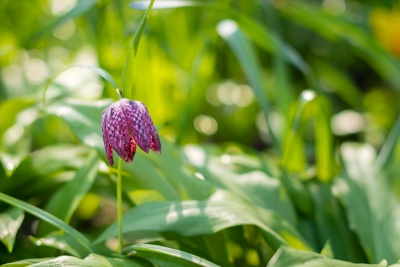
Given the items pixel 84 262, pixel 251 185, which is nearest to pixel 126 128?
pixel 84 262

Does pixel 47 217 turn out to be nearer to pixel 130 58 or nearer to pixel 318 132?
pixel 130 58

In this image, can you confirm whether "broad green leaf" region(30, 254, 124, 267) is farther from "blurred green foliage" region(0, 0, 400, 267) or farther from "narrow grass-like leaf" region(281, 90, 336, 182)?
"narrow grass-like leaf" region(281, 90, 336, 182)

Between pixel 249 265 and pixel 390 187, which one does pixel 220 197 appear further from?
pixel 390 187

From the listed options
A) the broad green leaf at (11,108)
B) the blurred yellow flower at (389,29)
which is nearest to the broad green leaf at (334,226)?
the broad green leaf at (11,108)

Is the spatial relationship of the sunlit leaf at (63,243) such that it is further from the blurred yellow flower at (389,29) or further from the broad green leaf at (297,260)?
the blurred yellow flower at (389,29)

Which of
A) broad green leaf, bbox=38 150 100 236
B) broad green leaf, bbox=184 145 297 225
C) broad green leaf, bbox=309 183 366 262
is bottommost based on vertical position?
broad green leaf, bbox=309 183 366 262

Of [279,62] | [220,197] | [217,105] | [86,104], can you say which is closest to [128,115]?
[220,197]

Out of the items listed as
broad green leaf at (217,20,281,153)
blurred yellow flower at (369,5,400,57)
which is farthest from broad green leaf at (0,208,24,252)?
blurred yellow flower at (369,5,400,57)
